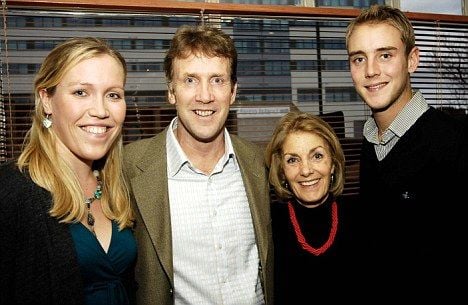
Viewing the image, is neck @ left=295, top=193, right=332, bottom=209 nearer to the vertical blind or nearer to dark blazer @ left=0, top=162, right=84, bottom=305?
dark blazer @ left=0, top=162, right=84, bottom=305

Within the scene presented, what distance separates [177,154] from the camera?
6.45ft

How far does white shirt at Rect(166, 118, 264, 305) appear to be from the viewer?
5.98 ft

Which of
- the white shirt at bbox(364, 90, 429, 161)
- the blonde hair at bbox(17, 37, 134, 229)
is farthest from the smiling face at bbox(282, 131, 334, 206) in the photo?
the blonde hair at bbox(17, 37, 134, 229)

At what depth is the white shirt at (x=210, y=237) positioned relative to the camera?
71.8 inches

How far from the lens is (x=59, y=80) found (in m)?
1.48

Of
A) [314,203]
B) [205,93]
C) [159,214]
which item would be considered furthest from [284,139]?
[159,214]

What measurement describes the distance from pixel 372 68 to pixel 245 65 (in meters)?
1.53

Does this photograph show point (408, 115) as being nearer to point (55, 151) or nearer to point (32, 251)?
point (55, 151)

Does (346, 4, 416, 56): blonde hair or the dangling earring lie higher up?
(346, 4, 416, 56): blonde hair

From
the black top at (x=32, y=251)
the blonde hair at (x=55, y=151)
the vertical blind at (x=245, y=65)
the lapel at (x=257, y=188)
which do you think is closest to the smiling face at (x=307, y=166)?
the lapel at (x=257, y=188)

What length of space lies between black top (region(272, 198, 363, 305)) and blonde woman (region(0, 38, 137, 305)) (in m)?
0.65

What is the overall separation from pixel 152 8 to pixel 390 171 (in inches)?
69.0

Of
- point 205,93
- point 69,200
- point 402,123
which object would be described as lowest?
point 69,200

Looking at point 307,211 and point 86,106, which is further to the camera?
point 307,211
